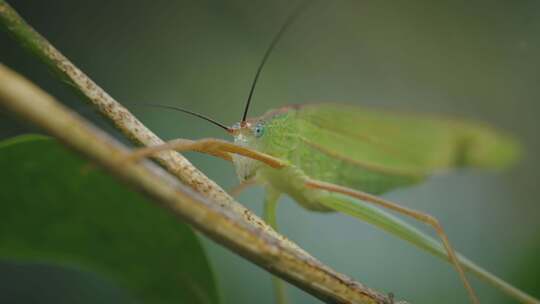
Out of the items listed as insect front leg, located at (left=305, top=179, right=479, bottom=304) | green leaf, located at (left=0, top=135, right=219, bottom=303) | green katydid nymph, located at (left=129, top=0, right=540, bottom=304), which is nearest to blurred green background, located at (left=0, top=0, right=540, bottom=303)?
green katydid nymph, located at (left=129, top=0, right=540, bottom=304)

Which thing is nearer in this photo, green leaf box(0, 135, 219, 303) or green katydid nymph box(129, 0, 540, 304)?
green leaf box(0, 135, 219, 303)

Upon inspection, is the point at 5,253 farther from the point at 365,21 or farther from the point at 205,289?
the point at 365,21

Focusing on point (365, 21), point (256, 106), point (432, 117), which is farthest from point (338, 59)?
point (432, 117)

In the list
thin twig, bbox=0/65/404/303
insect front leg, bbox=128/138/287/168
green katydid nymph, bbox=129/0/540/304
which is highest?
green katydid nymph, bbox=129/0/540/304

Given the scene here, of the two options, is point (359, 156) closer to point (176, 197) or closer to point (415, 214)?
point (415, 214)

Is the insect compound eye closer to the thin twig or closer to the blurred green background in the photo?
the blurred green background

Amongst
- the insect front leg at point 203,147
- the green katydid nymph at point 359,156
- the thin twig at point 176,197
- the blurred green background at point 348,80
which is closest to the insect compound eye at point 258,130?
the green katydid nymph at point 359,156

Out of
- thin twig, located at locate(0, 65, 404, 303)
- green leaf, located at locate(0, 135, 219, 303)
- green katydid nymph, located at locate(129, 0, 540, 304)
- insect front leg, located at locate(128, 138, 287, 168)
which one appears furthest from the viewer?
green katydid nymph, located at locate(129, 0, 540, 304)
